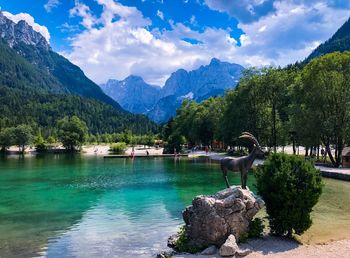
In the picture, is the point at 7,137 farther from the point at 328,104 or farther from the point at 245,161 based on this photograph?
the point at 245,161

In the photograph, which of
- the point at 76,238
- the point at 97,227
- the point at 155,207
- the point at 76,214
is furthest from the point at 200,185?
the point at 76,238

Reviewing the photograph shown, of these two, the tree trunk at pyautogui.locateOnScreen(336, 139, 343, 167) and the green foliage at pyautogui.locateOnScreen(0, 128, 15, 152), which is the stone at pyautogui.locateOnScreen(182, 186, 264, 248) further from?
the green foliage at pyautogui.locateOnScreen(0, 128, 15, 152)

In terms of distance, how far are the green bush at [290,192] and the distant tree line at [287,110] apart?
38744 millimetres

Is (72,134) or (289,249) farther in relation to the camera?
(72,134)

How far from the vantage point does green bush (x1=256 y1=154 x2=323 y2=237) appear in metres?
18.5

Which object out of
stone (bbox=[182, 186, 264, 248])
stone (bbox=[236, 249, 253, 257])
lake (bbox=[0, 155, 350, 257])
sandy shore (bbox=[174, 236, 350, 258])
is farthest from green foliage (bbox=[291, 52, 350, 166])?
stone (bbox=[236, 249, 253, 257])

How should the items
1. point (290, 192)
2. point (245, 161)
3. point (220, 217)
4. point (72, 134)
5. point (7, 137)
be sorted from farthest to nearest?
point (7, 137)
point (72, 134)
point (245, 161)
point (290, 192)
point (220, 217)

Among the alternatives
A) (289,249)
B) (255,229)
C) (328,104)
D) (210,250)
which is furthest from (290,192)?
(328,104)

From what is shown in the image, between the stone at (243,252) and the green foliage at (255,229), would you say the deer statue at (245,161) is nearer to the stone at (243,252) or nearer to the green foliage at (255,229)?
the green foliage at (255,229)

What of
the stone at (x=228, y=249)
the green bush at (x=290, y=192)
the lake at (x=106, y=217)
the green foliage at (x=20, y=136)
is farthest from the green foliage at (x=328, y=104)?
the green foliage at (x=20, y=136)

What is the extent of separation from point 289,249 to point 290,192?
250cm

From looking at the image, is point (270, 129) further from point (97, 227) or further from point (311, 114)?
point (97, 227)

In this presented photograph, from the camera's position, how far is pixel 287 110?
69.3 meters

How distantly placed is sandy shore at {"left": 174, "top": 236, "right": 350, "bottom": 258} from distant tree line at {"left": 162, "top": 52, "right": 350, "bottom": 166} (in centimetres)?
3997
